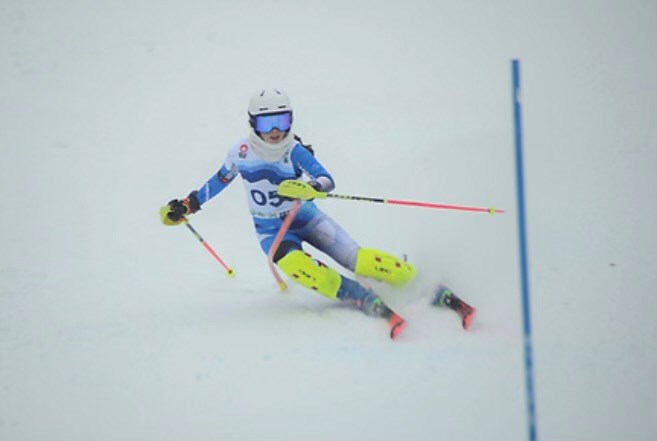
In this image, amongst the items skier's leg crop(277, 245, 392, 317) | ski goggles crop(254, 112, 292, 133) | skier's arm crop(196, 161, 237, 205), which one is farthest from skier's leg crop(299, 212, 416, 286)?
ski goggles crop(254, 112, 292, 133)

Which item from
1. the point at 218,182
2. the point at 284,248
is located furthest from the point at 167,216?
the point at 284,248

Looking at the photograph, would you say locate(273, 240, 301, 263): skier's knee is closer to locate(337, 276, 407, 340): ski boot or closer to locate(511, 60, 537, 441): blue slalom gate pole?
locate(337, 276, 407, 340): ski boot

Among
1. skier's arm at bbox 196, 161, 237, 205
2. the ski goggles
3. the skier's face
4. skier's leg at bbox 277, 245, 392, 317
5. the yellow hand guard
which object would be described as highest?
the ski goggles

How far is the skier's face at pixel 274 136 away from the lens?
183 inches

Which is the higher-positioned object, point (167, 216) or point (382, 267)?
point (167, 216)

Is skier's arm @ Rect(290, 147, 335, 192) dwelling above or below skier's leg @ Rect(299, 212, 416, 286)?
above

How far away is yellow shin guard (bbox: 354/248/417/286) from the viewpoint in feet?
16.0

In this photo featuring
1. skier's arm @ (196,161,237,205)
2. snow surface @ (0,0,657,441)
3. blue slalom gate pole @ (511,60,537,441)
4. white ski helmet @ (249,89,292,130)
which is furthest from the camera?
skier's arm @ (196,161,237,205)

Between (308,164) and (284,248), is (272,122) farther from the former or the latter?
(284,248)

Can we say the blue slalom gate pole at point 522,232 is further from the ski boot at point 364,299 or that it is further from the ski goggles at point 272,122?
the ski goggles at point 272,122

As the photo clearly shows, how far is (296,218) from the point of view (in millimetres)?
5062

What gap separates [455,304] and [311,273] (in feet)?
3.14

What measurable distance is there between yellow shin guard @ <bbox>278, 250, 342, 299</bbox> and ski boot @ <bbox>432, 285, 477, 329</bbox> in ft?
2.20

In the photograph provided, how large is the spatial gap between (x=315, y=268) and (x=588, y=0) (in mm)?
6282
